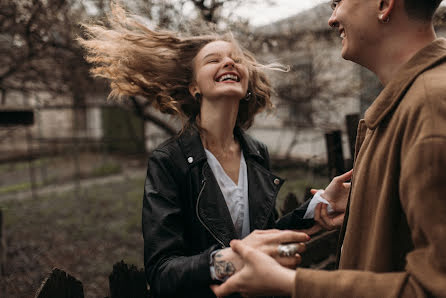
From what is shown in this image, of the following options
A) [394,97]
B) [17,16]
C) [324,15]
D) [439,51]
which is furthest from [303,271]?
[324,15]

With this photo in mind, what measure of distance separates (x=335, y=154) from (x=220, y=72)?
1.46 m

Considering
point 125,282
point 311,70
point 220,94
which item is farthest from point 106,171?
point 220,94

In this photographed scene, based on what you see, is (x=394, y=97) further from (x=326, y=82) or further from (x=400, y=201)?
(x=326, y=82)

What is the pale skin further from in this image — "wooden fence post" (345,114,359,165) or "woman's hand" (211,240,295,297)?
"wooden fence post" (345,114,359,165)

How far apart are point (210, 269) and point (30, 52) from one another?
344 centimetres

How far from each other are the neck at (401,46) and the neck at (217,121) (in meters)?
0.84

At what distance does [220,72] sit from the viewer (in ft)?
5.91

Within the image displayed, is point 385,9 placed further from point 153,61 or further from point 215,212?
point 153,61

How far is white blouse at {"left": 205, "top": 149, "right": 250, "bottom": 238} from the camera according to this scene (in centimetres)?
178

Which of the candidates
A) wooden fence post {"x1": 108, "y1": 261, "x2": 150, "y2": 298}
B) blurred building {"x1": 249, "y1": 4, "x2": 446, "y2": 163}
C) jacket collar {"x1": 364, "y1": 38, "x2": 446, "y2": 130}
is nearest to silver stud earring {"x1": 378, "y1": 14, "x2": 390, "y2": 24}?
jacket collar {"x1": 364, "y1": 38, "x2": 446, "y2": 130}

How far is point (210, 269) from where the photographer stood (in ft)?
4.10

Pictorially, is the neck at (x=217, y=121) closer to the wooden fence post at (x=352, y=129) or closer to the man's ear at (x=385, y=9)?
the man's ear at (x=385, y=9)

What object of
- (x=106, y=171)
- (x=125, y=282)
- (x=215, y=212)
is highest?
(x=215, y=212)

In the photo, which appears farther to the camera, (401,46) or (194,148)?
(194,148)
